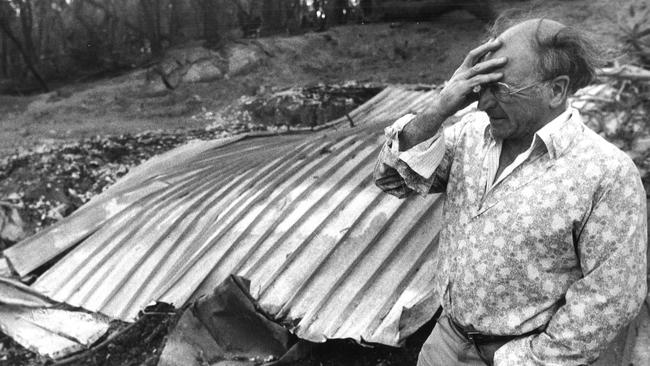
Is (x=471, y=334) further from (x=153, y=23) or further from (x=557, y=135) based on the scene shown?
(x=153, y=23)

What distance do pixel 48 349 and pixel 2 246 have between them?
2182mm

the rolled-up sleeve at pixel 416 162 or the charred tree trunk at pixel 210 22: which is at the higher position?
the charred tree trunk at pixel 210 22

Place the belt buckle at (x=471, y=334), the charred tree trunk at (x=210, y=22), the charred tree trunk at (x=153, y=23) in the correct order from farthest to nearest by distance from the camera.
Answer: the charred tree trunk at (x=210, y=22) < the charred tree trunk at (x=153, y=23) < the belt buckle at (x=471, y=334)

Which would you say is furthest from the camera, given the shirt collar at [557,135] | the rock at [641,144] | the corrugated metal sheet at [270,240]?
the rock at [641,144]

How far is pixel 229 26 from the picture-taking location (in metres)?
10.9

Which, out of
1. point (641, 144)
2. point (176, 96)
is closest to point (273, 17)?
point (176, 96)

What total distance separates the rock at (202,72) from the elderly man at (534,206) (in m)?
8.76

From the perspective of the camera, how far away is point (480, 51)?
1.89m

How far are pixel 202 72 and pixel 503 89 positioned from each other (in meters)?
9.07

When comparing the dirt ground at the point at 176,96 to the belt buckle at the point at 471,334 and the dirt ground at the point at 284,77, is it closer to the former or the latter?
the dirt ground at the point at 284,77

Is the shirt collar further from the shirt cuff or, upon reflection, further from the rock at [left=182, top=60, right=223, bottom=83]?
the rock at [left=182, top=60, right=223, bottom=83]

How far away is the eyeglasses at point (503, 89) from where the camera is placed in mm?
1862

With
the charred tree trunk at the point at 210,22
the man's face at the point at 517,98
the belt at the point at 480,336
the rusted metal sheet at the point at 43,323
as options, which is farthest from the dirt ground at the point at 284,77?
the belt at the point at 480,336

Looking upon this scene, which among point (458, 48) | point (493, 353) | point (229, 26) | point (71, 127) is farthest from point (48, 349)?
point (458, 48)
